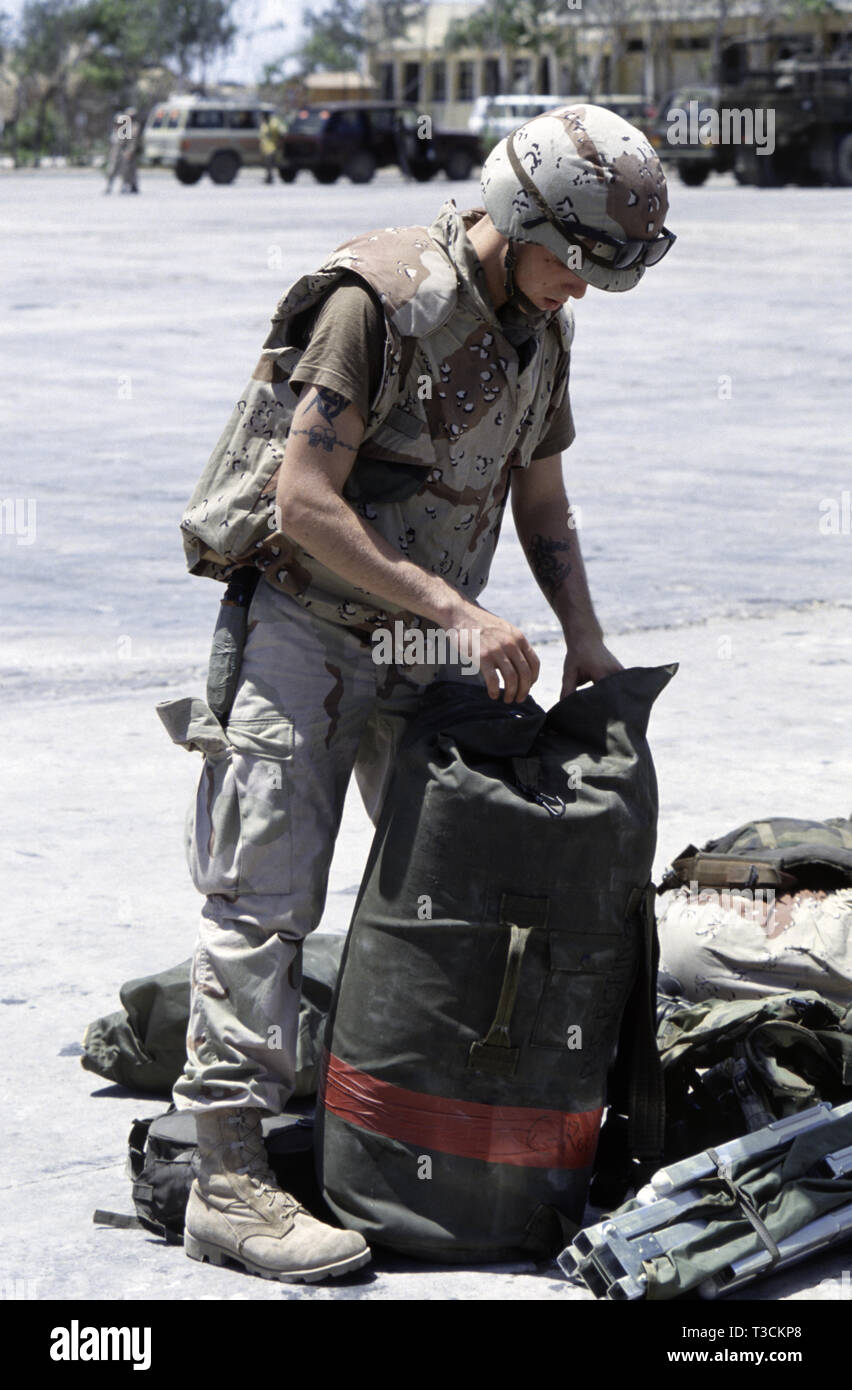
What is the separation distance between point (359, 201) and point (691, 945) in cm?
3291

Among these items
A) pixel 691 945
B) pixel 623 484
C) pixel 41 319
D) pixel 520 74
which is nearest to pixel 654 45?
pixel 520 74

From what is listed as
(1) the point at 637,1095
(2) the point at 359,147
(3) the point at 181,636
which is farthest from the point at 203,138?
(1) the point at 637,1095

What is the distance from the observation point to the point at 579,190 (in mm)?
3039

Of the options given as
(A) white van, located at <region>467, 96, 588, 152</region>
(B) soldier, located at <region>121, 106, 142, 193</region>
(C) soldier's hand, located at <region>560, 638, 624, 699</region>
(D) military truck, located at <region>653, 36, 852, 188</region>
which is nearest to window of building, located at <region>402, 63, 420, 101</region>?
(A) white van, located at <region>467, 96, 588, 152</region>

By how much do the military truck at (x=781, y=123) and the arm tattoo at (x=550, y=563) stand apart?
106 ft

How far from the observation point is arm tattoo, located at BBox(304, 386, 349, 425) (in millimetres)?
3018

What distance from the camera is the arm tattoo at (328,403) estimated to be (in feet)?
9.90

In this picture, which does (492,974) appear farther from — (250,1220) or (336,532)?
(336,532)

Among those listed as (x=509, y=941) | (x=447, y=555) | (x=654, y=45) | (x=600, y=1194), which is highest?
(x=654, y=45)

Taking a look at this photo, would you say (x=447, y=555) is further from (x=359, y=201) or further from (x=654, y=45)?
(x=654, y=45)
